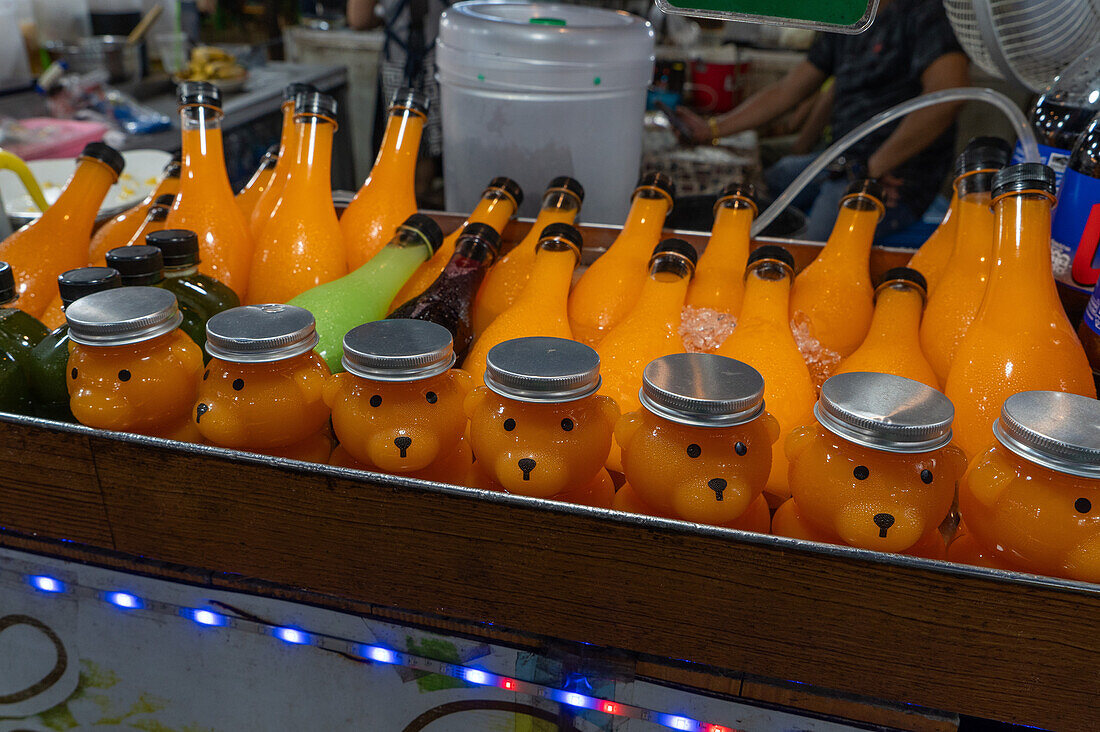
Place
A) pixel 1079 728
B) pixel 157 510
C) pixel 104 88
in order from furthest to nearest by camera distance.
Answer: pixel 104 88 < pixel 157 510 < pixel 1079 728

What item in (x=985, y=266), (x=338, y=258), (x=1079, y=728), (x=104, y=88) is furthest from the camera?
(x=104, y=88)

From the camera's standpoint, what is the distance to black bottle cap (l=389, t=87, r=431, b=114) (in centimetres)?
125

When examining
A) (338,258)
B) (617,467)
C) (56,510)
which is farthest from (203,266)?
(617,467)

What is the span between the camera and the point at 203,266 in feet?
3.45

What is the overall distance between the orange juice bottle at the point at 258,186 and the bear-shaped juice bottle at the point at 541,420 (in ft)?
2.48

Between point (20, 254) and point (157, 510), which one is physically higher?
point (20, 254)

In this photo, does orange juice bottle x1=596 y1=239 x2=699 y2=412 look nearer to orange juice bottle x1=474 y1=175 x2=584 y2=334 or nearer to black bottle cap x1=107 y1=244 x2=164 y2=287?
orange juice bottle x1=474 y1=175 x2=584 y2=334

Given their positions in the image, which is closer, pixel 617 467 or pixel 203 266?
pixel 617 467

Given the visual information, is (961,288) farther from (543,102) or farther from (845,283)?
(543,102)

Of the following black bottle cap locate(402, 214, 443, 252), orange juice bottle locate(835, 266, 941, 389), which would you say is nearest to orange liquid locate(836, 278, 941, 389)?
orange juice bottle locate(835, 266, 941, 389)

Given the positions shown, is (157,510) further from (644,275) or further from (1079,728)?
(1079,728)

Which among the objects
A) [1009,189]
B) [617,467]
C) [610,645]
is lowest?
[610,645]

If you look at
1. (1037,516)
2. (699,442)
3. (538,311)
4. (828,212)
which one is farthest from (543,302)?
(828,212)

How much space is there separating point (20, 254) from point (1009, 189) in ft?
4.11
